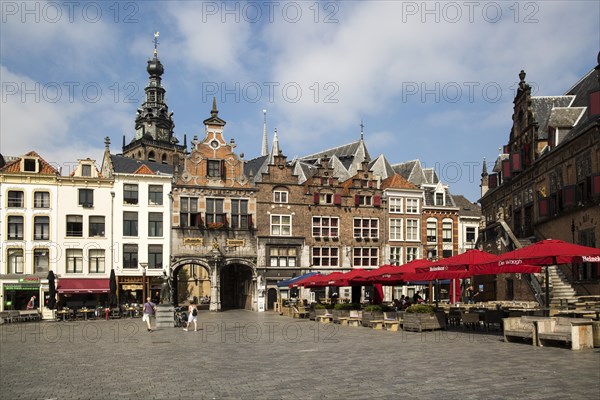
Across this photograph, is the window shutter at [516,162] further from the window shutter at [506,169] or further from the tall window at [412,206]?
the tall window at [412,206]

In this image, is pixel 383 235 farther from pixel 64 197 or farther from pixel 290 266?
pixel 64 197

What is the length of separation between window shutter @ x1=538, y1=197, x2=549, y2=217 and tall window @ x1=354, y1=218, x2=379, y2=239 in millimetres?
23593

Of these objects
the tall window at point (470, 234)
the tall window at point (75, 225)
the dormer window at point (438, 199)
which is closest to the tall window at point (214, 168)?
the tall window at point (75, 225)

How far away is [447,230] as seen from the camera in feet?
205

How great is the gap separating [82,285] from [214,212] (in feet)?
39.4

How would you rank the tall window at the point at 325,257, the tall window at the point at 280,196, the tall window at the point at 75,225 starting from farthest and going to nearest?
the tall window at the point at 325,257, the tall window at the point at 280,196, the tall window at the point at 75,225

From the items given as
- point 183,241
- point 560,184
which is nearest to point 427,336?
point 560,184

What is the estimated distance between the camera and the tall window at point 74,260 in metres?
49.6

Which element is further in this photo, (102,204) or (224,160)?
(224,160)

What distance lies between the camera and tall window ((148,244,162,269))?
5206cm

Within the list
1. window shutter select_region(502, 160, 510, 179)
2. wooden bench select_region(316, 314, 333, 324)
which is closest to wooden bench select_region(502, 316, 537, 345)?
wooden bench select_region(316, 314, 333, 324)

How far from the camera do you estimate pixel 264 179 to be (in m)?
56.5

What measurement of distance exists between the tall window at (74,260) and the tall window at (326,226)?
19.8 m

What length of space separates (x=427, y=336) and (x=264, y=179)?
3453cm
